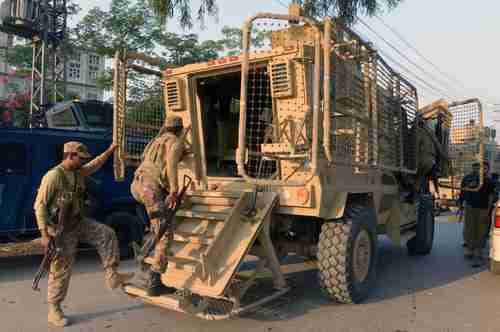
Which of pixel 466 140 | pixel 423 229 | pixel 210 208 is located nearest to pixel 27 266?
pixel 210 208

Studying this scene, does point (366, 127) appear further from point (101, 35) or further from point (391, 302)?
point (101, 35)

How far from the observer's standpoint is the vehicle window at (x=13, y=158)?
5898 millimetres

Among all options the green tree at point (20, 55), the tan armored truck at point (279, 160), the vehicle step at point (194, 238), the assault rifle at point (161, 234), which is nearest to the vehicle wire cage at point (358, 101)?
the tan armored truck at point (279, 160)

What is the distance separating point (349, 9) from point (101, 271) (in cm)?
845

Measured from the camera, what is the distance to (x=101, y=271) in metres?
6.36

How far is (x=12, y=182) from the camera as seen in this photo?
5.96 metres

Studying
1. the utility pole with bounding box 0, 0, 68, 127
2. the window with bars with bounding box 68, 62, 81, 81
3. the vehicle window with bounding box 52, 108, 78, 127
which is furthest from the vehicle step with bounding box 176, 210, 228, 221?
the window with bars with bounding box 68, 62, 81, 81

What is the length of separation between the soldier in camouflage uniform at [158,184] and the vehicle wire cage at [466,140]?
5.14 m

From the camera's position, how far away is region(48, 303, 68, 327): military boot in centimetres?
414

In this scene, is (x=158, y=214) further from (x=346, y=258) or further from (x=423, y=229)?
(x=423, y=229)

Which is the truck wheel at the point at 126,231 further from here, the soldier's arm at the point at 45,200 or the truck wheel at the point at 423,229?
the truck wheel at the point at 423,229

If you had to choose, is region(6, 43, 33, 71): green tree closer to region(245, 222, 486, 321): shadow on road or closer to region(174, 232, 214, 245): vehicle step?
region(245, 222, 486, 321): shadow on road

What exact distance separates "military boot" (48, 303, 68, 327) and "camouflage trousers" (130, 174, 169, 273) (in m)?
0.96

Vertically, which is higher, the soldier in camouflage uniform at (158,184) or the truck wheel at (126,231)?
the soldier in camouflage uniform at (158,184)
